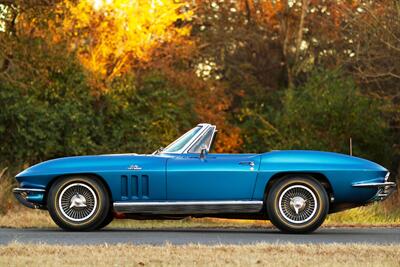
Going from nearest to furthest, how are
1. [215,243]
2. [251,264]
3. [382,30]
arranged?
[251,264]
[215,243]
[382,30]

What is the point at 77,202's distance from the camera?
47.7 feet

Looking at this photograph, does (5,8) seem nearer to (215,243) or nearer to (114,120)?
(114,120)

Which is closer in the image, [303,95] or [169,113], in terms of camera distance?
[303,95]

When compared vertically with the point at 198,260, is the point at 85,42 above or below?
above

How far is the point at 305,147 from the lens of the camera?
3969 centimetres

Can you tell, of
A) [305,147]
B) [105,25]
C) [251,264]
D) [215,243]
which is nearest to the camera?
[251,264]

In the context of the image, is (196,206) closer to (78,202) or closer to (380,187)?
(78,202)

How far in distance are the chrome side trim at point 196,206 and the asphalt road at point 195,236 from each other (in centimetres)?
30

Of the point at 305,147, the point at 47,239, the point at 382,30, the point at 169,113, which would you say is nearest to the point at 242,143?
the point at 169,113

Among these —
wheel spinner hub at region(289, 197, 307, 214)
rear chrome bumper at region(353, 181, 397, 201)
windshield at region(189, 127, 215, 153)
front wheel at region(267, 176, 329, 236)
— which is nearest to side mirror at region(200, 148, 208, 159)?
windshield at region(189, 127, 215, 153)

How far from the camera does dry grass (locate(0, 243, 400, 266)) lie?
34.2 feet

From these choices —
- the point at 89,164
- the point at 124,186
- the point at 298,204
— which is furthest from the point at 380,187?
the point at 89,164

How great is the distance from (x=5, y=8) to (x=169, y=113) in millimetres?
13079

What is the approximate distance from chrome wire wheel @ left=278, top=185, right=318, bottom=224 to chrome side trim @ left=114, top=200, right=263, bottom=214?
31cm
